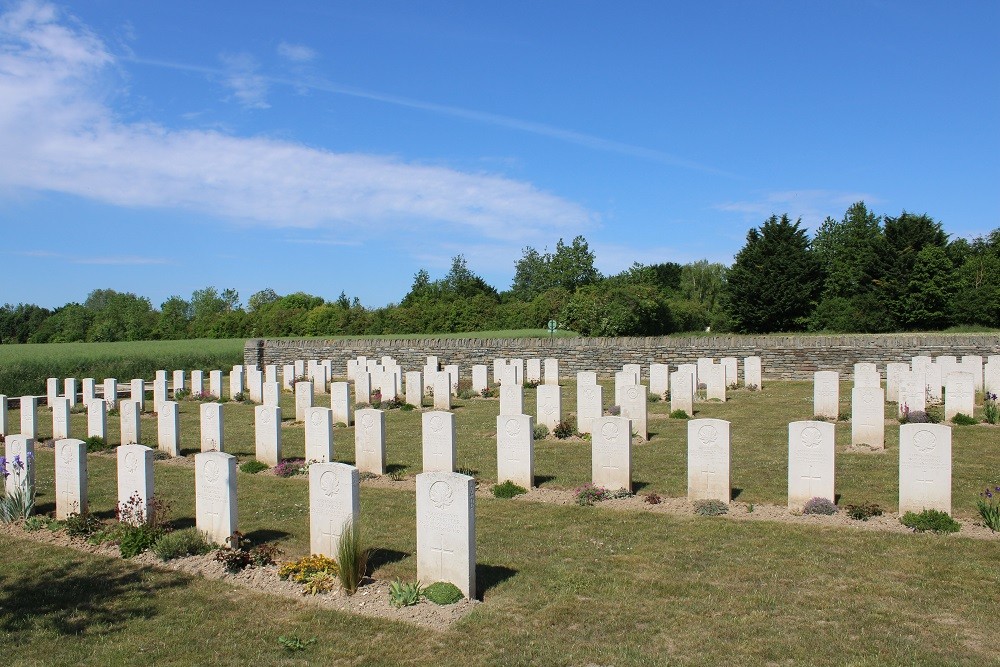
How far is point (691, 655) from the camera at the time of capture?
549 centimetres

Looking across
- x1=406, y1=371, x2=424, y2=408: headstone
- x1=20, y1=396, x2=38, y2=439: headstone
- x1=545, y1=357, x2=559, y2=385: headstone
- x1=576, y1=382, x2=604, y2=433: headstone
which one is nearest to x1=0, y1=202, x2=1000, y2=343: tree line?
x1=545, y1=357, x2=559, y2=385: headstone

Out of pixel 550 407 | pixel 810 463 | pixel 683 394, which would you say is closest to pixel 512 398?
pixel 550 407

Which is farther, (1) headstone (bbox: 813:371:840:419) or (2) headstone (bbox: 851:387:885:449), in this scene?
(1) headstone (bbox: 813:371:840:419)

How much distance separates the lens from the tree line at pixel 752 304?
145ft

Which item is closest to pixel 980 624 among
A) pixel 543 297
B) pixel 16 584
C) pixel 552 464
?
pixel 552 464

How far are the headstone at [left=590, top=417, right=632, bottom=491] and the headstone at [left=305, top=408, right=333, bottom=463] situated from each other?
4.79m

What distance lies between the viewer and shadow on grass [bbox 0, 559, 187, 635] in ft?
21.0

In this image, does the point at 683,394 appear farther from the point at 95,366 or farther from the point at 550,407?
the point at 95,366

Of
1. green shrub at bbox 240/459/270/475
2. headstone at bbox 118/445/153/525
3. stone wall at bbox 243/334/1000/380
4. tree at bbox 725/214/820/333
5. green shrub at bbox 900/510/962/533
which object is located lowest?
green shrub at bbox 240/459/270/475

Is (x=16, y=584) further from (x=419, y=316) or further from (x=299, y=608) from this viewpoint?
(x=419, y=316)

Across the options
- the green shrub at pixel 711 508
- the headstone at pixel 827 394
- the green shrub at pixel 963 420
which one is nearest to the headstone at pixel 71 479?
the green shrub at pixel 711 508

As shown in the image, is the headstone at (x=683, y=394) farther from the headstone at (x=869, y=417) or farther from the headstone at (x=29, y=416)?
the headstone at (x=29, y=416)

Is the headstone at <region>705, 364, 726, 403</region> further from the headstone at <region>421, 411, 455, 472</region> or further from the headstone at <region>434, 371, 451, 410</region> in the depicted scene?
the headstone at <region>421, 411, 455, 472</region>

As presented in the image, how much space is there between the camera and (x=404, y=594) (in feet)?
21.8
